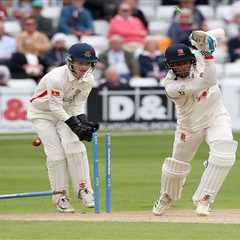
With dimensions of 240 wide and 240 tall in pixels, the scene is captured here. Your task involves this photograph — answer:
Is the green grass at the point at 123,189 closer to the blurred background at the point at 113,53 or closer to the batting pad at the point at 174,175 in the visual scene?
the batting pad at the point at 174,175

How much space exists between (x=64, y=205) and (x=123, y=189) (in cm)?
207

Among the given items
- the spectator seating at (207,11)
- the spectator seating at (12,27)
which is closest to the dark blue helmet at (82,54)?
the spectator seating at (12,27)

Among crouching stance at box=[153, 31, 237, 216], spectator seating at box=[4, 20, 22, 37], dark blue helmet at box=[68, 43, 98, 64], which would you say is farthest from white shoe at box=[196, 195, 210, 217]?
spectator seating at box=[4, 20, 22, 37]

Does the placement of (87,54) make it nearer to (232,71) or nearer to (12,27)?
(232,71)

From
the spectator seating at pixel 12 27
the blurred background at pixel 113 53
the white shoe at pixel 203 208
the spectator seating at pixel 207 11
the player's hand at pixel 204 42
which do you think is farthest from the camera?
the spectator seating at pixel 207 11

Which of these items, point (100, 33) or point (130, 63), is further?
point (100, 33)

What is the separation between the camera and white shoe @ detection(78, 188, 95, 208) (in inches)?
421

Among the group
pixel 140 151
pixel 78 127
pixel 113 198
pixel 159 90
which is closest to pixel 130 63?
pixel 159 90

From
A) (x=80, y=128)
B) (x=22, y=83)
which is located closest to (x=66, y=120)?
(x=80, y=128)

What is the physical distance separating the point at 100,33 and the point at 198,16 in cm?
216

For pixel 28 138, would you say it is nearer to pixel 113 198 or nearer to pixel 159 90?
pixel 159 90

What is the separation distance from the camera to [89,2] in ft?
75.0

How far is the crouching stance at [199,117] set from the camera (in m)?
9.85

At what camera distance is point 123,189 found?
41.3 feet
